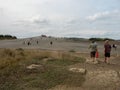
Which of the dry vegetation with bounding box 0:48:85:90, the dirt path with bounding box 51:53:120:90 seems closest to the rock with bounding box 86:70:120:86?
the dirt path with bounding box 51:53:120:90

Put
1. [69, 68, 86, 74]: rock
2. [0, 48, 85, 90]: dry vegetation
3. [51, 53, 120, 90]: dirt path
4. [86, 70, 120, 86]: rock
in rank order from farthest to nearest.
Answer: [69, 68, 86, 74]: rock < [86, 70, 120, 86]: rock < [0, 48, 85, 90]: dry vegetation < [51, 53, 120, 90]: dirt path

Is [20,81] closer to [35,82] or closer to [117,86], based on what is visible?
[35,82]

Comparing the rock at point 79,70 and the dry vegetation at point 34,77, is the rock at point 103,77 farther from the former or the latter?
the dry vegetation at point 34,77

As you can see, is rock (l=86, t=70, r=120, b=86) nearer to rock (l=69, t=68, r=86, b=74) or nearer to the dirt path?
the dirt path

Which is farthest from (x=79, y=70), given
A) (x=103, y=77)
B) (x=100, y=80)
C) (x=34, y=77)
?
(x=34, y=77)

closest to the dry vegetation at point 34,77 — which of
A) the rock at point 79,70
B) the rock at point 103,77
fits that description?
the rock at point 79,70

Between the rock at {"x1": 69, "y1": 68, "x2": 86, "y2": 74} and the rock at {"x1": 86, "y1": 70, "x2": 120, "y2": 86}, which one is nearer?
the rock at {"x1": 86, "y1": 70, "x2": 120, "y2": 86}

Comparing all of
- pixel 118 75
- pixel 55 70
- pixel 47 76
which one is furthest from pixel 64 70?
pixel 118 75

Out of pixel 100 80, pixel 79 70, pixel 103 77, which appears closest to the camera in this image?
pixel 100 80

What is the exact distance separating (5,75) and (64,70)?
2.74 meters

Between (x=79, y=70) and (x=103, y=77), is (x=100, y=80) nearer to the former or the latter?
(x=103, y=77)

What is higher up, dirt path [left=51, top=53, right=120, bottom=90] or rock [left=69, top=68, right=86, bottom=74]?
rock [left=69, top=68, right=86, bottom=74]

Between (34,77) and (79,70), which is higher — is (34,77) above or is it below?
below

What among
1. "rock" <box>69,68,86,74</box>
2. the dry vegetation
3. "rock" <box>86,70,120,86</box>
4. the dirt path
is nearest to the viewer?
the dirt path
